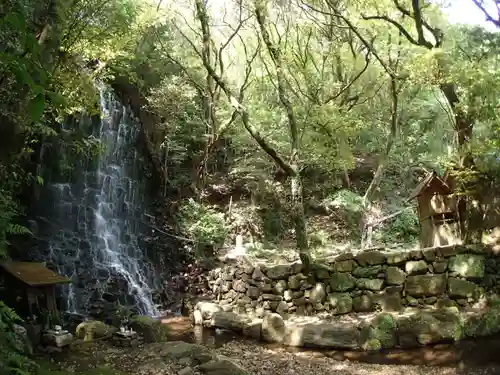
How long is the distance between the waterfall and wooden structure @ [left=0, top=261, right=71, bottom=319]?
2293 millimetres

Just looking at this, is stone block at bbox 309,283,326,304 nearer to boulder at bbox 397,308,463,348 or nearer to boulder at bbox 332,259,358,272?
boulder at bbox 332,259,358,272

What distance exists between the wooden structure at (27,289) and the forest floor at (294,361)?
948 millimetres

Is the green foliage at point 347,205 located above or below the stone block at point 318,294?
above

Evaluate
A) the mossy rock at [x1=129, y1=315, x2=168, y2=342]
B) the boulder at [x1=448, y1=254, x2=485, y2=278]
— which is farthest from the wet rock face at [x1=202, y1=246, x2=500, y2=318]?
the mossy rock at [x1=129, y1=315, x2=168, y2=342]

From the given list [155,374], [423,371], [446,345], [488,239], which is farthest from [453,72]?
[155,374]

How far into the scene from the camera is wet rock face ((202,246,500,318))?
28.7 ft

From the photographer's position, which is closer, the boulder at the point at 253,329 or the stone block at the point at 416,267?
the boulder at the point at 253,329

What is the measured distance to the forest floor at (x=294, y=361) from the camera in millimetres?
6129

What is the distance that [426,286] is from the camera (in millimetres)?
8750

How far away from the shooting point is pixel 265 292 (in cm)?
988

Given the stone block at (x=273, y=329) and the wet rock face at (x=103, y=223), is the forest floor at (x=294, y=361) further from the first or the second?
the wet rock face at (x=103, y=223)

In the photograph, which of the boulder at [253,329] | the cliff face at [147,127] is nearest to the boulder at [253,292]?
the boulder at [253,329]

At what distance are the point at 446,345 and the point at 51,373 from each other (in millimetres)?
6079

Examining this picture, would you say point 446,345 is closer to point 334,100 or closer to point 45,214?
point 334,100
